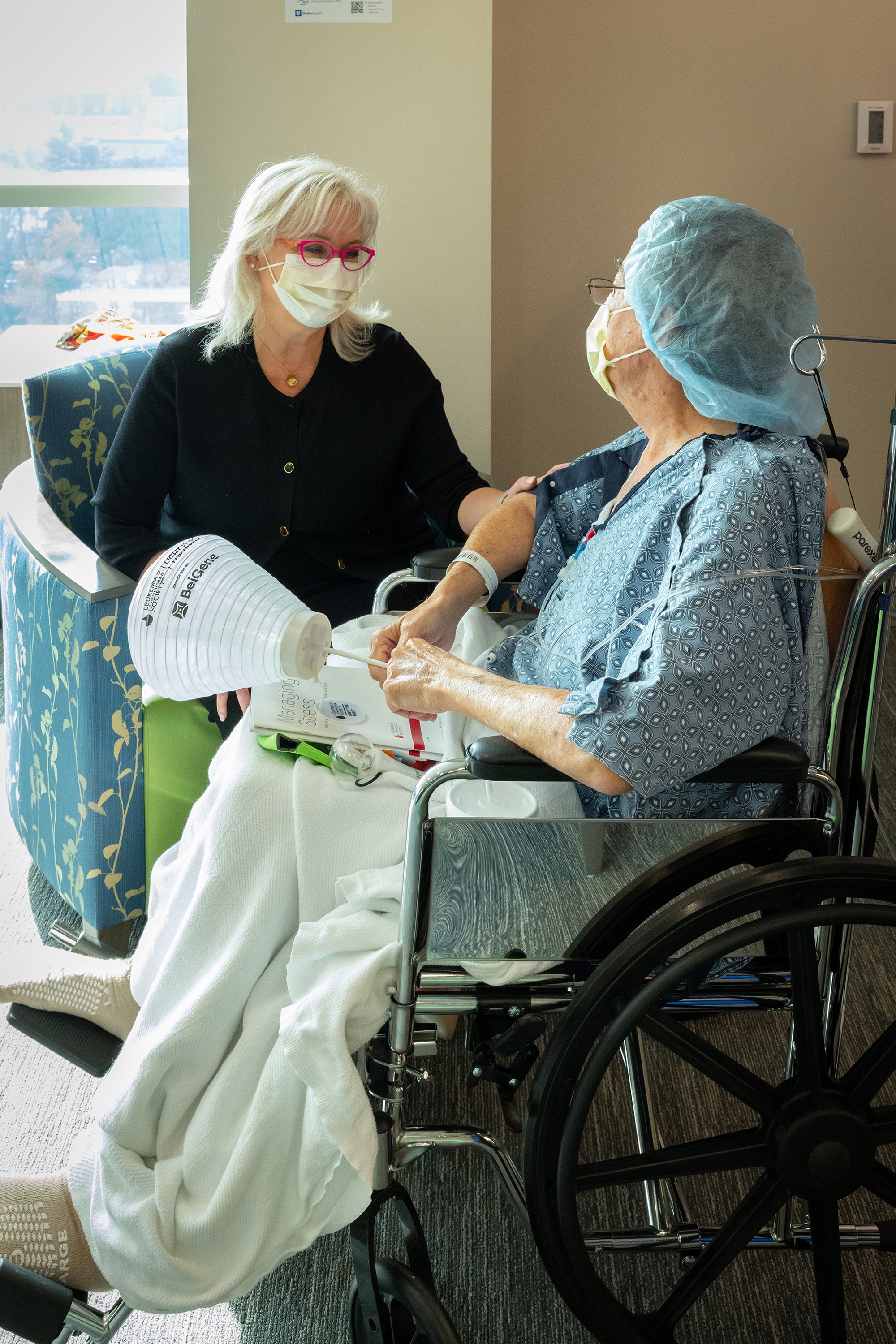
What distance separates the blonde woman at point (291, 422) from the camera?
6.20ft

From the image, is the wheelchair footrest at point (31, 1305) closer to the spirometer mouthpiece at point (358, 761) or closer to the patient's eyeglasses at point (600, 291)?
the spirometer mouthpiece at point (358, 761)

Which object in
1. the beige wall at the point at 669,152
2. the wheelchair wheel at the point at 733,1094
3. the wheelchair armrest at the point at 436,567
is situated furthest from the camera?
the beige wall at the point at 669,152

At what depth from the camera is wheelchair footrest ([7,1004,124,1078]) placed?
1.42 metres

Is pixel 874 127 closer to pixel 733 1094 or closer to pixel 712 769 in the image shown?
pixel 712 769

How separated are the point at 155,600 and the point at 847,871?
0.78m

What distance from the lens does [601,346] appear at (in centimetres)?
145

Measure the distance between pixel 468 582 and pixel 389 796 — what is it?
0.47 metres

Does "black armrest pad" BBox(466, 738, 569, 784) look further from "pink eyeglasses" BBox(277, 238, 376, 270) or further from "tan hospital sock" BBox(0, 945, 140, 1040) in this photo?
"pink eyeglasses" BBox(277, 238, 376, 270)

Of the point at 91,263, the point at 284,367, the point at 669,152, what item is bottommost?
the point at 284,367

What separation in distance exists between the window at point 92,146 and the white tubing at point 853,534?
292 cm

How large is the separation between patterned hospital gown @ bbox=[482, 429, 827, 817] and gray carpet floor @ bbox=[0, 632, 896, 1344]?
61cm

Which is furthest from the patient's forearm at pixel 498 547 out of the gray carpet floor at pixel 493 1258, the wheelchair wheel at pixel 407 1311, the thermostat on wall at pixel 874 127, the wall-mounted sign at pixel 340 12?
the thermostat on wall at pixel 874 127

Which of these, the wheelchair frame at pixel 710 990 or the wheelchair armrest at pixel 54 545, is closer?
the wheelchair frame at pixel 710 990

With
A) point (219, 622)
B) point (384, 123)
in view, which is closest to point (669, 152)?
point (384, 123)
